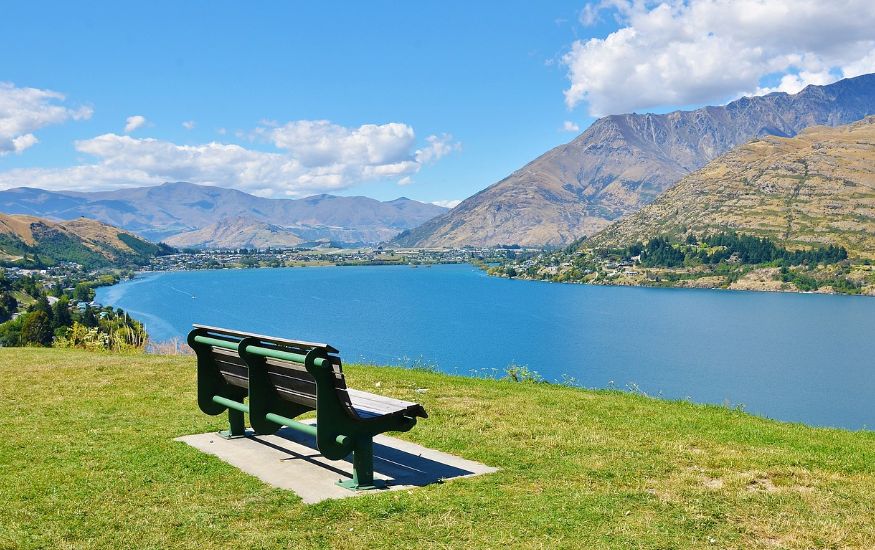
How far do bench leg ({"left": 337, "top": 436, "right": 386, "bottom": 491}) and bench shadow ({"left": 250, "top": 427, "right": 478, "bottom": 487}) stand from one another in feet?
1.03

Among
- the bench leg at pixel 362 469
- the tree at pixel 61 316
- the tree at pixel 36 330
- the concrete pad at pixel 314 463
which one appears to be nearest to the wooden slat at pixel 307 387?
the bench leg at pixel 362 469

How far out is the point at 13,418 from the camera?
11430 millimetres

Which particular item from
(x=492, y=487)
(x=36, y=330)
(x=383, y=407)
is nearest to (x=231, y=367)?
(x=383, y=407)

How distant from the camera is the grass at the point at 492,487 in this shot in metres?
6.19

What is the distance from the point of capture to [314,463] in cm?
894

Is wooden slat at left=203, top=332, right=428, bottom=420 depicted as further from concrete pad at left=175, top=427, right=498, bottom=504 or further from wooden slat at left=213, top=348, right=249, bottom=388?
concrete pad at left=175, top=427, right=498, bottom=504

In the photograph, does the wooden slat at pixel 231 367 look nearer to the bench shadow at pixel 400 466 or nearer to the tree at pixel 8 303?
the bench shadow at pixel 400 466

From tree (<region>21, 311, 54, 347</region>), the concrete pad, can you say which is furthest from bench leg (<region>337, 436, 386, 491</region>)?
tree (<region>21, 311, 54, 347</region>)

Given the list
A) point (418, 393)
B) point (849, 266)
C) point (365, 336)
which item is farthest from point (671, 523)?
Result: point (849, 266)

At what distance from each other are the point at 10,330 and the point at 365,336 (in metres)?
49.3

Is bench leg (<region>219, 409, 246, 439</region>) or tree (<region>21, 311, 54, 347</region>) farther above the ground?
bench leg (<region>219, 409, 246, 439</region>)

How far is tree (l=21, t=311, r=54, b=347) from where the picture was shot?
65750 mm

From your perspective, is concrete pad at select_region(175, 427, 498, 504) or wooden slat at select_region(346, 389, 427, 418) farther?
wooden slat at select_region(346, 389, 427, 418)

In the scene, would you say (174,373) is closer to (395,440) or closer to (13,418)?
(13,418)
